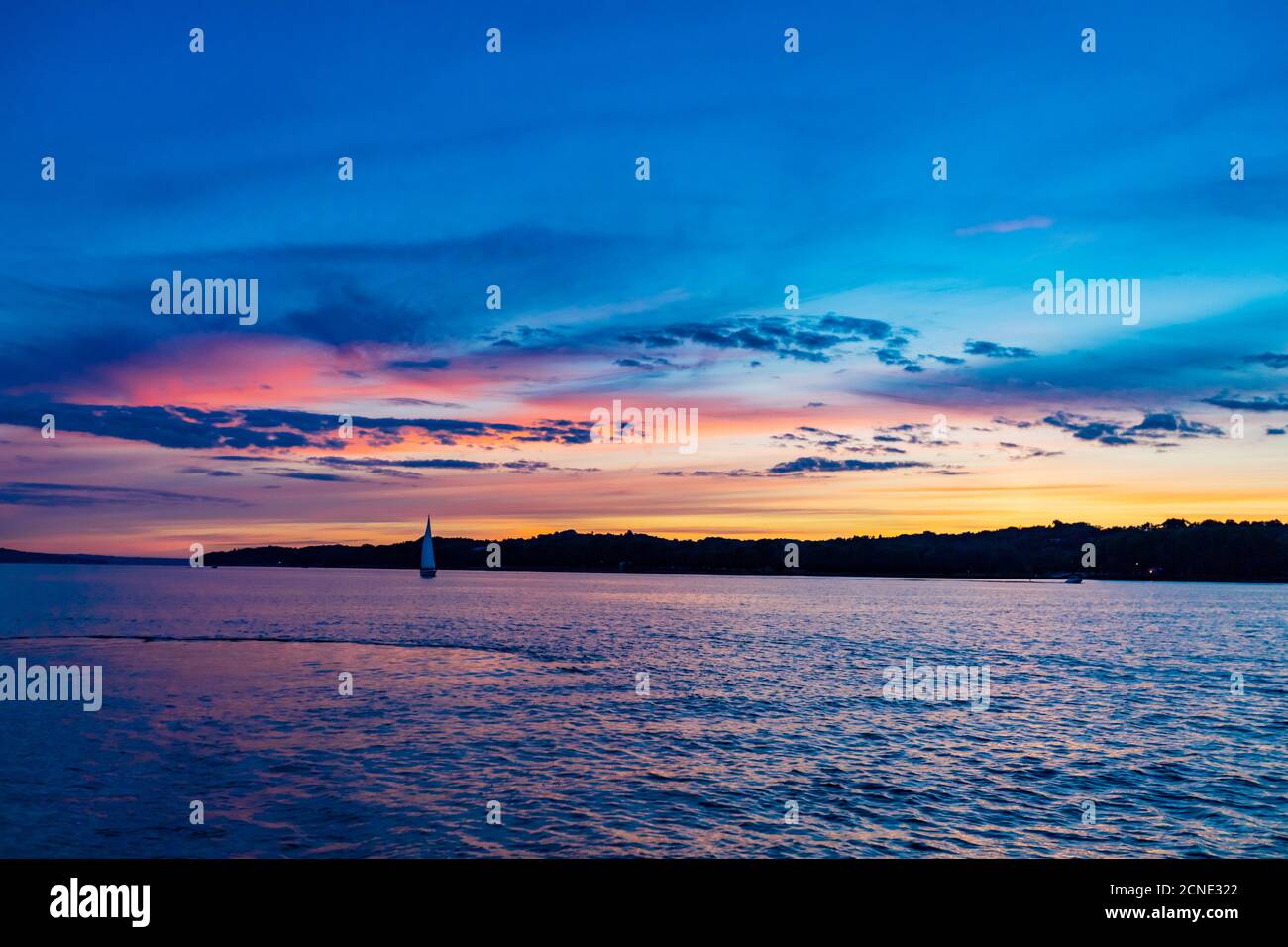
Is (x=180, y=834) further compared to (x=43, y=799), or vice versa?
(x=43, y=799)

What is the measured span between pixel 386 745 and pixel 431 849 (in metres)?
13.6

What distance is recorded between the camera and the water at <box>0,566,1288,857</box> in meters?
23.5

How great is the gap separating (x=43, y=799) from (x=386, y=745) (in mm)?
11320

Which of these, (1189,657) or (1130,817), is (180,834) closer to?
(1130,817)

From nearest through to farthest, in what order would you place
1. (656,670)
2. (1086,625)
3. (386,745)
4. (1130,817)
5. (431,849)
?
(431,849) → (1130,817) → (386,745) → (656,670) → (1086,625)

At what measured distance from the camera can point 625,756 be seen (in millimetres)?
33375

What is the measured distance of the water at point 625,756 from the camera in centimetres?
2350
